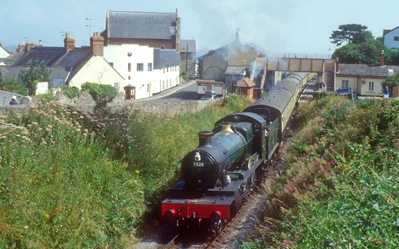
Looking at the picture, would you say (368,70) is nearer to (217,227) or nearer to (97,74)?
(97,74)

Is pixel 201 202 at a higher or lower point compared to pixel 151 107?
lower

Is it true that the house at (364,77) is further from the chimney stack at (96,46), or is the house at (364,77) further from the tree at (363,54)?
the chimney stack at (96,46)

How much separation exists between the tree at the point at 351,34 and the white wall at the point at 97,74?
2209 inches

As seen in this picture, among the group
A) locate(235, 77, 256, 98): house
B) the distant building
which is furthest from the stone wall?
the distant building

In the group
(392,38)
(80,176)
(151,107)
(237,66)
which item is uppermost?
(392,38)

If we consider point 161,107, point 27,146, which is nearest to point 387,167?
point 27,146

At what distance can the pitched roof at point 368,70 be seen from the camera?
43.0m

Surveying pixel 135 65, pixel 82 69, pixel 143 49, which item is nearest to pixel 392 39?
pixel 143 49

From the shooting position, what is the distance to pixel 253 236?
9109mm

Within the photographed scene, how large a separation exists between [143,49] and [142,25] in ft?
77.4

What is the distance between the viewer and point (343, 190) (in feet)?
21.7

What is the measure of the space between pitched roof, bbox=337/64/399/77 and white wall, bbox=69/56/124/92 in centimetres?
2617

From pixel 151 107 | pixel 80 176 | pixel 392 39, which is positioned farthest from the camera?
pixel 392 39

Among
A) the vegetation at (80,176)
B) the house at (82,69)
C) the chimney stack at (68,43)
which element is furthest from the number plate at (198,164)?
the chimney stack at (68,43)
